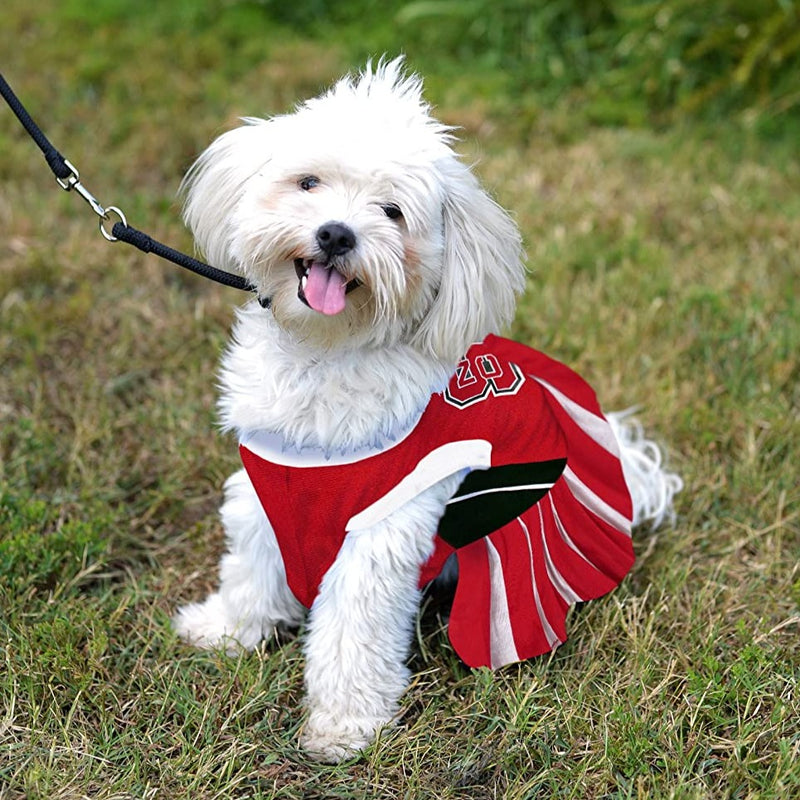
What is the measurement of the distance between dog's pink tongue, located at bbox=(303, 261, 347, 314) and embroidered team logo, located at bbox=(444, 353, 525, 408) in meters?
0.39

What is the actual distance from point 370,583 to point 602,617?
717 millimetres

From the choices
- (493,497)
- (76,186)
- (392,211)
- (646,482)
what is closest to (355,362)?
(392,211)

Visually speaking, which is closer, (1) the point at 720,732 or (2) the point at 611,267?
(1) the point at 720,732

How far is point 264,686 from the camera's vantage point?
2.54 meters

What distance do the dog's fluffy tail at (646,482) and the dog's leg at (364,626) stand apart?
799 millimetres

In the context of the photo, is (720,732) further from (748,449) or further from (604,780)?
(748,449)

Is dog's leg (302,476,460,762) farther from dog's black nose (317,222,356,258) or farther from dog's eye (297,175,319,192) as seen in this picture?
dog's eye (297,175,319,192)

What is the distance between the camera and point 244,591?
2.64 metres

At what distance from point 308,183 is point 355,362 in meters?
0.41

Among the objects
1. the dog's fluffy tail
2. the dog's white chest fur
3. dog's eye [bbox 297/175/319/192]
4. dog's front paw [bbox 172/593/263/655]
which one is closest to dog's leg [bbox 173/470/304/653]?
dog's front paw [bbox 172/593/263/655]

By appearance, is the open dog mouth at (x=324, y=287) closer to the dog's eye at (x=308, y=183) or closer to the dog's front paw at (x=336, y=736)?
the dog's eye at (x=308, y=183)

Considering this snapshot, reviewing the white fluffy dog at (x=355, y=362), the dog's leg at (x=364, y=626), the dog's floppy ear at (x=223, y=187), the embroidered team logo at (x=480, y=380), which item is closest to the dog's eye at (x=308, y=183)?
the white fluffy dog at (x=355, y=362)

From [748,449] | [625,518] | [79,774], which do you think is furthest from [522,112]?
[79,774]

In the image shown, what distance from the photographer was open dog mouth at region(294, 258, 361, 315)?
212 centimetres
